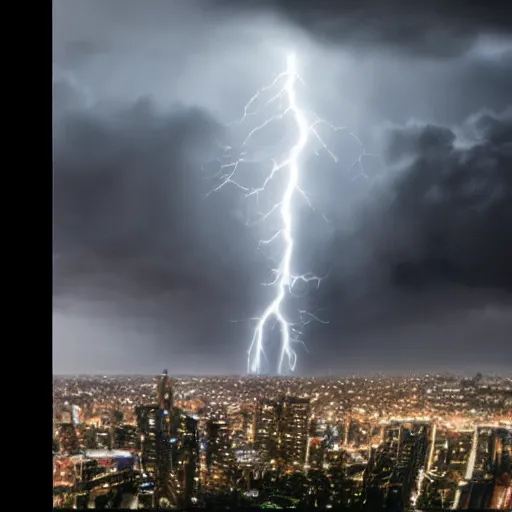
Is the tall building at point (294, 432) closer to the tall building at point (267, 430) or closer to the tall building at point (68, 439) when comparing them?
the tall building at point (267, 430)

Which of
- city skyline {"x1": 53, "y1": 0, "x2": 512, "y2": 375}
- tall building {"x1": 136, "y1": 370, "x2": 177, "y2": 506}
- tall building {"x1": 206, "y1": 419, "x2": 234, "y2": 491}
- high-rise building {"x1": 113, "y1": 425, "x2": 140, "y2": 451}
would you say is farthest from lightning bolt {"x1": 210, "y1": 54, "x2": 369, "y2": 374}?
high-rise building {"x1": 113, "y1": 425, "x2": 140, "y2": 451}

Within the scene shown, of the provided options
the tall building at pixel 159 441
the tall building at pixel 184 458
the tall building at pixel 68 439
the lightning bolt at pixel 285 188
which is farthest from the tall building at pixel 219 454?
the tall building at pixel 68 439

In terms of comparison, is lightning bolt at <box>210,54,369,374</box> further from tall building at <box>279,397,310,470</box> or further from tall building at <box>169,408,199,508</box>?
tall building at <box>169,408,199,508</box>

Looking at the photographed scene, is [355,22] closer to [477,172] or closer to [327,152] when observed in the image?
[327,152]

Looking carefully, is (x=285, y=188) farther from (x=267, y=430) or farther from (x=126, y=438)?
(x=126, y=438)
